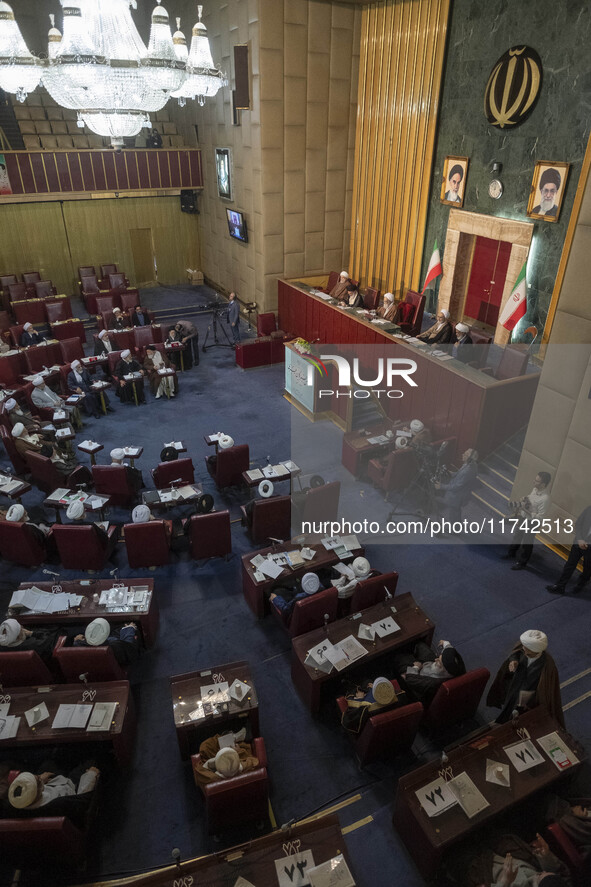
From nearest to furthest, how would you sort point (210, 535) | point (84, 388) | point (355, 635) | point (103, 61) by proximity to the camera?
point (355, 635) < point (103, 61) < point (210, 535) < point (84, 388)

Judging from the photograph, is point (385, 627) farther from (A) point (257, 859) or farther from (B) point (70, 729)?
(B) point (70, 729)

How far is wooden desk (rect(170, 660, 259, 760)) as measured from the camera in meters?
5.08

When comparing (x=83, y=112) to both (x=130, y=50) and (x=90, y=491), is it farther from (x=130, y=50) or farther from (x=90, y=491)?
(x=90, y=491)

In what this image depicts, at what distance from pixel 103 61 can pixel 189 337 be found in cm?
780

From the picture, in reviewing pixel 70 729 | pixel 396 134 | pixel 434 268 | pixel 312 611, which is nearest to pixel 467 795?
pixel 312 611

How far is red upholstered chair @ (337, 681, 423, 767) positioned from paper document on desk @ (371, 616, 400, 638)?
621mm

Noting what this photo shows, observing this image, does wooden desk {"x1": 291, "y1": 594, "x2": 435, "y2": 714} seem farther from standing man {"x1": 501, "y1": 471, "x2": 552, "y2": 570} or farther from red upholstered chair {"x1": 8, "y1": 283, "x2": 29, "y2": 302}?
red upholstered chair {"x1": 8, "y1": 283, "x2": 29, "y2": 302}

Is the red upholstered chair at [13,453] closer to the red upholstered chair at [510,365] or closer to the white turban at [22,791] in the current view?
the white turban at [22,791]

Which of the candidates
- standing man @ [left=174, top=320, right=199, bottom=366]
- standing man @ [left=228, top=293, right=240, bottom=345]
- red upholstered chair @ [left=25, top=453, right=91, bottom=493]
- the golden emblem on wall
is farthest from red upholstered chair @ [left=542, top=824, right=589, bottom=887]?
standing man @ [left=228, top=293, right=240, bottom=345]

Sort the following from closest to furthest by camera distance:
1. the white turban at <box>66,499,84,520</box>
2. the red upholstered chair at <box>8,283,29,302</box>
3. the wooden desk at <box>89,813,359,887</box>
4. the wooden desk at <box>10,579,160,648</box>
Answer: the wooden desk at <box>89,813,359,887</box> → the wooden desk at <box>10,579,160,648</box> → the white turban at <box>66,499,84,520</box> → the red upholstered chair at <box>8,283,29,302</box>

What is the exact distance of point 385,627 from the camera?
5.97 m

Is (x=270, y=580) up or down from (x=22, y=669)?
up

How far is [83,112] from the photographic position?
7.78m

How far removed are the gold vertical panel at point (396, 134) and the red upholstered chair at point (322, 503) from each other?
25.5 ft
